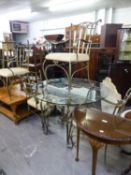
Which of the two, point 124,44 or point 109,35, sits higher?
point 109,35

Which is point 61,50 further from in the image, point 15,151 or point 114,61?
point 15,151

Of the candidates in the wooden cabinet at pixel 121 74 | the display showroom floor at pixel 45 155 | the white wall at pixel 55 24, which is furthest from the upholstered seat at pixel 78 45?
the white wall at pixel 55 24

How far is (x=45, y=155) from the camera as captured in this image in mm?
1740

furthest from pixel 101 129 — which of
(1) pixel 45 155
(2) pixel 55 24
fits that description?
(2) pixel 55 24

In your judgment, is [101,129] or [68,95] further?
[68,95]

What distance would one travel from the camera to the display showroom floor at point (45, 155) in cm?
155

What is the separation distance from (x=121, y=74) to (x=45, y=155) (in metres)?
2.15

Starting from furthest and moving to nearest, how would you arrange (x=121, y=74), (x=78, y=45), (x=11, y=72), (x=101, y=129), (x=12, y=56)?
(x=12, y=56) → (x=121, y=74) → (x=11, y=72) → (x=78, y=45) → (x=101, y=129)

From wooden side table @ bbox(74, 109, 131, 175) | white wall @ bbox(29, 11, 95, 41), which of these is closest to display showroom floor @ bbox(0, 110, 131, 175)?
wooden side table @ bbox(74, 109, 131, 175)

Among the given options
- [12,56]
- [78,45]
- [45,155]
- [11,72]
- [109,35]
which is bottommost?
[45,155]

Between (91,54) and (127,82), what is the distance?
91 cm

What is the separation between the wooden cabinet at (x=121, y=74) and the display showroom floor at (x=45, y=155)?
156 centimetres

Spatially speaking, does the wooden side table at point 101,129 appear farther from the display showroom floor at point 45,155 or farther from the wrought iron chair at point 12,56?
the wrought iron chair at point 12,56

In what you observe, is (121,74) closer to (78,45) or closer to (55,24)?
(78,45)
